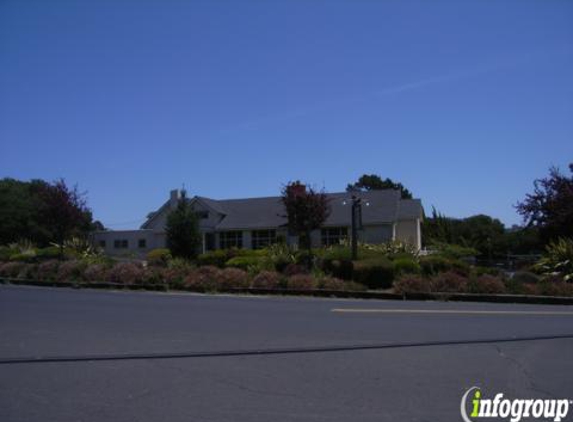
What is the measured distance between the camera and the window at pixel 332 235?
39312 mm

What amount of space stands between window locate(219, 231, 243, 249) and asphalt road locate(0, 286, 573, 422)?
28.9 metres

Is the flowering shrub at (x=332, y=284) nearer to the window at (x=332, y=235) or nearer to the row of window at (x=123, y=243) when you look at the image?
the window at (x=332, y=235)

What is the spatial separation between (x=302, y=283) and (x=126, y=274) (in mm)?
7359

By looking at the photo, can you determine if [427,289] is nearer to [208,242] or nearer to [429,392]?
[429,392]

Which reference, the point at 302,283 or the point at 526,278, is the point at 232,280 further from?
the point at 526,278

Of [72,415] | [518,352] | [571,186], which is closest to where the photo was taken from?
[72,415]

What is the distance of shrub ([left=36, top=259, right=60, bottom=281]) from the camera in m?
24.3

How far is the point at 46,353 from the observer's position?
8469 millimetres

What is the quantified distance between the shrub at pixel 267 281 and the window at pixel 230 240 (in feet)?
72.4

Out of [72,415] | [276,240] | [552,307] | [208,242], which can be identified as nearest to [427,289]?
[552,307]

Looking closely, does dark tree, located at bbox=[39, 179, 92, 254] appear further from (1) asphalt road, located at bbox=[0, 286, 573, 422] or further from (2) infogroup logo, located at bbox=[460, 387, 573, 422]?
(2) infogroup logo, located at bbox=[460, 387, 573, 422]

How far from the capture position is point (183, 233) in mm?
34875

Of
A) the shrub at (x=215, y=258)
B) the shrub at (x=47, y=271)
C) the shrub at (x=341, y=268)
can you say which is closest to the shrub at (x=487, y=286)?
the shrub at (x=341, y=268)

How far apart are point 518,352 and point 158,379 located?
5111 millimetres
